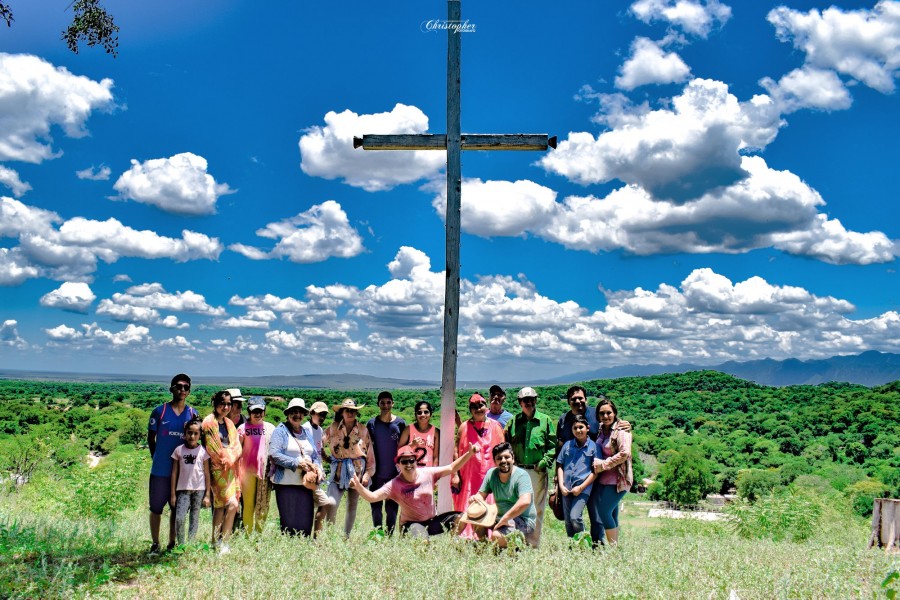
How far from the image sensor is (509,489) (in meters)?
7.88

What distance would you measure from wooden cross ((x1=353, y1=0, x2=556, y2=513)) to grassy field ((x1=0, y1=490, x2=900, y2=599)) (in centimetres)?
248

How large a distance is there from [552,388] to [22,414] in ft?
168

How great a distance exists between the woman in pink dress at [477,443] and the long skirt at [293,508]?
1777 mm

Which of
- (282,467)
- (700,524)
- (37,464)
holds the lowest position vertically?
(700,524)

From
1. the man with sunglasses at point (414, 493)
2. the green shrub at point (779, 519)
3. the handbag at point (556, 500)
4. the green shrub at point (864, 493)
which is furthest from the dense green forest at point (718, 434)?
the man with sunglasses at point (414, 493)

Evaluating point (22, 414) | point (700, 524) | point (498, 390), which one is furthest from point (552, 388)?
point (498, 390)

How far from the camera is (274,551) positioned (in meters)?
7.15

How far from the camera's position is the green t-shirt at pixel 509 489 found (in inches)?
310

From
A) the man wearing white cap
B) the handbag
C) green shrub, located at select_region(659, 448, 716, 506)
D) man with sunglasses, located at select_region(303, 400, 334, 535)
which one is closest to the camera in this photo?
man with sunglasses, located at select_region(303, 400, 334, 535)

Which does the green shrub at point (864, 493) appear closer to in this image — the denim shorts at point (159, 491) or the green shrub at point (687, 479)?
the green shrub at point (687, 479)

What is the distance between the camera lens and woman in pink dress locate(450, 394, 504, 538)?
8.77 meters

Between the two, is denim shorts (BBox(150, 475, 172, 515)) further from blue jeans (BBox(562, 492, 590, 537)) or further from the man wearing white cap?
blue jeans (BBox(562, 492, 590, 537))

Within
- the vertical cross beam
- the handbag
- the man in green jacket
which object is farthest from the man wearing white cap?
the handbag

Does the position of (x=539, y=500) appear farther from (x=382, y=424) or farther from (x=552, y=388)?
(x=552, y=388)
